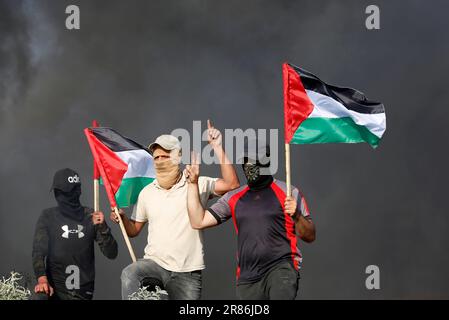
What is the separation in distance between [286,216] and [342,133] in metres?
2.27

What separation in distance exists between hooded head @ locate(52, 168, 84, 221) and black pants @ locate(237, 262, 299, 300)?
12.2ft

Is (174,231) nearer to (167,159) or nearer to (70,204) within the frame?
(167,159)

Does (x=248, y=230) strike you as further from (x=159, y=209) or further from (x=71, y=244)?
(x=71, y=244)

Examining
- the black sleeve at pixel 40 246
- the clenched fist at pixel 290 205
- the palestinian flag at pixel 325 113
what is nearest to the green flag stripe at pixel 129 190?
the black sleeve at pixel 40 246

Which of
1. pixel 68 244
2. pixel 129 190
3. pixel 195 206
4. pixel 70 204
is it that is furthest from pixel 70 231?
A: pixel 195 206

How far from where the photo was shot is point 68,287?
39.3ft

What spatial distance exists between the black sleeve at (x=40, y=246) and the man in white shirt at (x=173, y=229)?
2.06 metres

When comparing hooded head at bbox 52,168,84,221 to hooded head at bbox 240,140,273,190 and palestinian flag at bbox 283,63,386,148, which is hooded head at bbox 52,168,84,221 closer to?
hooded head at bbox 240,140,273,190

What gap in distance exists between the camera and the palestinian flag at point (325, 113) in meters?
11.5

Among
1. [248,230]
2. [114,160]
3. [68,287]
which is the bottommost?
[68,287]

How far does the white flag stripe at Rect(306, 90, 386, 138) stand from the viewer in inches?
460

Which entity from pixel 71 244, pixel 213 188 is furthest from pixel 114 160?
pixel 213 188

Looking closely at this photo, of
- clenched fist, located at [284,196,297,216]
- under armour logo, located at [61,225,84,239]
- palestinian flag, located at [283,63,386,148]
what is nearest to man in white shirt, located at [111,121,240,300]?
clenched fist, located at [284,196,297,216]

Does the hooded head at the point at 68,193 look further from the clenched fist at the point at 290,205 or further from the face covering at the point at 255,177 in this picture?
the clenched fist at the point at 290,205
